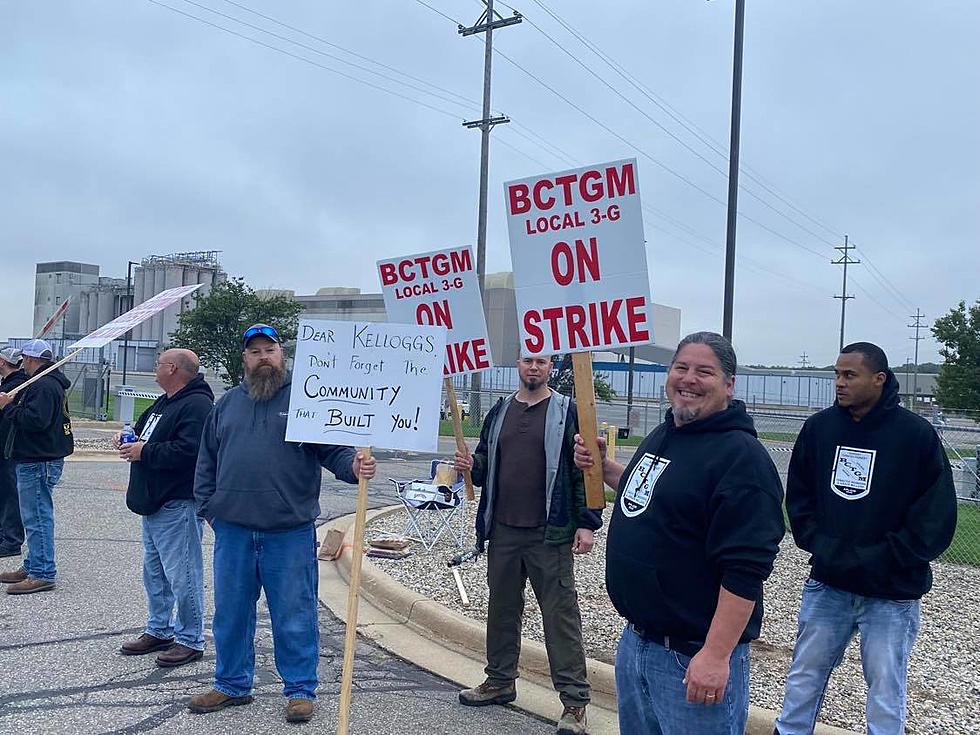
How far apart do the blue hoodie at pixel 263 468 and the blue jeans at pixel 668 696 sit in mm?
2105

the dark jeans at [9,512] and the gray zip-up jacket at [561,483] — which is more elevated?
the gray zip-up jacket at [561,483]

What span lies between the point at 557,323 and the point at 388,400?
93cm

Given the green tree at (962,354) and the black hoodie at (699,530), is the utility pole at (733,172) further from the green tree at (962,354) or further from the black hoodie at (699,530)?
the green tree at (962,354)

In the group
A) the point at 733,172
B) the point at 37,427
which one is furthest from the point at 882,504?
the point at 733,172

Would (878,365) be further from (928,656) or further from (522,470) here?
(928,656)

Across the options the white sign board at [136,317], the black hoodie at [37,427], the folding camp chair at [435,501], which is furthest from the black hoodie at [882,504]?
the black hoodie at [37,427]

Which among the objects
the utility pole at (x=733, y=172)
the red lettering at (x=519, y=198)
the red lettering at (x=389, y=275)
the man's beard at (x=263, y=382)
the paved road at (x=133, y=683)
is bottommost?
the paved road at (x=133, y=683)

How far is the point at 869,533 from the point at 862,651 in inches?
20.8

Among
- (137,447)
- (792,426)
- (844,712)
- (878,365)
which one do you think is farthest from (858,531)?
(792,426)

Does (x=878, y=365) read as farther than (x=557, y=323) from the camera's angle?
No

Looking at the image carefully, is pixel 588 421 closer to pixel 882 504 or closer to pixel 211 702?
pixel 882 504

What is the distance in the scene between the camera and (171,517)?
576 centimetres

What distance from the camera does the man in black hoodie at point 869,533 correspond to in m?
3.79

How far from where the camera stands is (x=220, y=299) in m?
31.8
